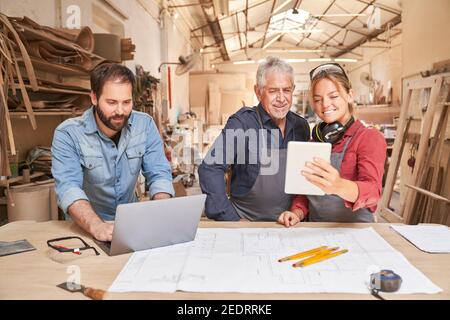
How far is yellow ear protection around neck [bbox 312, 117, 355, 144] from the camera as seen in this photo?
71.2 inches

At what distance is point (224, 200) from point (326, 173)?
71cm

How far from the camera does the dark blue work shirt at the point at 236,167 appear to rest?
203 cm

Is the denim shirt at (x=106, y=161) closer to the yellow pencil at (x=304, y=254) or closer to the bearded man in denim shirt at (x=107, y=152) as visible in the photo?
the bearded man in denim shirt at (x=107, y=152)

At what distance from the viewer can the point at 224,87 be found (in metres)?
10.3

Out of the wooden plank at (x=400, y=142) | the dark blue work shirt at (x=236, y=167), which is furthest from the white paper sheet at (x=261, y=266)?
the wooden plank at (x=400, y=142)

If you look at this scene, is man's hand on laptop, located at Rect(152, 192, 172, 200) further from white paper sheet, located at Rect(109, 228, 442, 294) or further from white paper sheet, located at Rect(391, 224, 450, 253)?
white paper sheet, located at Rect(391, 224, 450, 253)

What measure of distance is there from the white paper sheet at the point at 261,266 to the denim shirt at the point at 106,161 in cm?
71

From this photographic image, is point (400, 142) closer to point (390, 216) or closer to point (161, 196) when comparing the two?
point (390, 216)

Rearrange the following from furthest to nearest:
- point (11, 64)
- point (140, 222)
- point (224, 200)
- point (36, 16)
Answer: point (36, 16)
point (11, 64)
point (224, 200)
point (140, 222)

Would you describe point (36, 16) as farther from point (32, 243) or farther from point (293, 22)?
point (293, 22)

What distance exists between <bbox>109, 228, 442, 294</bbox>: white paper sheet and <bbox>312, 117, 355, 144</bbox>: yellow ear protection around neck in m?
0.45

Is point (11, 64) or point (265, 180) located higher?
point (11, 64)

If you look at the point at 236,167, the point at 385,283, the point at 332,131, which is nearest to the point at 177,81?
the point at 236,167
